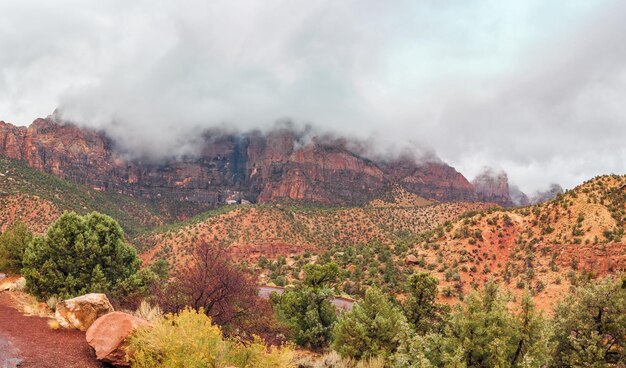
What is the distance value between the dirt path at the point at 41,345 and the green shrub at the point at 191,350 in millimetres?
2388

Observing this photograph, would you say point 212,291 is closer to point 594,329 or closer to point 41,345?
point 41,345

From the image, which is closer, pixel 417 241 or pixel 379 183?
pixel 417 241

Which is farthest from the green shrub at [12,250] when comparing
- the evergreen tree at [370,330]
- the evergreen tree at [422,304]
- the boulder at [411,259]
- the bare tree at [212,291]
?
the boulder at [411,259]

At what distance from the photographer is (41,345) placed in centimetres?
1557

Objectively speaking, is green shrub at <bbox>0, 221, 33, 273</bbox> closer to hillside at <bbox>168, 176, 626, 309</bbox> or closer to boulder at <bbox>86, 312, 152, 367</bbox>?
boulder at <bbox>86, 312, 152, 367</bbox>

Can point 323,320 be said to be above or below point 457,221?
below

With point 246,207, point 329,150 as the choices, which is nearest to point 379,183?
point 329,150

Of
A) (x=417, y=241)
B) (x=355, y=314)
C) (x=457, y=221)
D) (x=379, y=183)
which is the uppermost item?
(x=379, y=183)

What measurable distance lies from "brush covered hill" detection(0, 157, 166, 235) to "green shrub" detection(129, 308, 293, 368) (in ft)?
292

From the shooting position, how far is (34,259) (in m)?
23.9

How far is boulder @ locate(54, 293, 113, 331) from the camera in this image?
1761 centimetres

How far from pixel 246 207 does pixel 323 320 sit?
289ft

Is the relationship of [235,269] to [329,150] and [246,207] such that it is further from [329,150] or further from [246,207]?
[329,150]

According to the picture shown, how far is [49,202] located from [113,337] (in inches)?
4041
